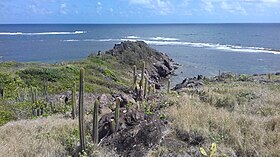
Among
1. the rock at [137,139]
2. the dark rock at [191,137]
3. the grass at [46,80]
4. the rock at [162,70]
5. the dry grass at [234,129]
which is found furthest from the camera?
the rock at [162,70]

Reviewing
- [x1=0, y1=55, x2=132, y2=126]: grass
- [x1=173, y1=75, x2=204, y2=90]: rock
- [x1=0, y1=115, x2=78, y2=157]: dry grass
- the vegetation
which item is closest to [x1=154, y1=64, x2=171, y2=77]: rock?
[x1=0, y1=55, x2=132, y2=126]: grass

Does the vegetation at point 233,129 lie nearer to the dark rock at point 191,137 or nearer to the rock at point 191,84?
the dark rock at point 191,137

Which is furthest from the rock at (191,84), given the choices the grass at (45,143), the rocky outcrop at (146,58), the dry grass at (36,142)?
the grass at (45,143)

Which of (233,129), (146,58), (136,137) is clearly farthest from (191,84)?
(136,137)

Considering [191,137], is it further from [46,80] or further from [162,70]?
[162,70]

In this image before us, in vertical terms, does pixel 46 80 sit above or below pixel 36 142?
below

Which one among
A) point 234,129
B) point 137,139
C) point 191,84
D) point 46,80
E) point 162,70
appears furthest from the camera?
point 162,70

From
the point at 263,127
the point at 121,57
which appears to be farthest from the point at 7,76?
the point at 263,127

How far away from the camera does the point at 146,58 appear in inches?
2218

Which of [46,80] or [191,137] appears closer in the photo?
[191,137]

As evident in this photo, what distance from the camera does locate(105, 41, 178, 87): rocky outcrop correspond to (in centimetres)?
5216

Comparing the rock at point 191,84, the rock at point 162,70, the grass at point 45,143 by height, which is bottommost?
the rock at point 162,70

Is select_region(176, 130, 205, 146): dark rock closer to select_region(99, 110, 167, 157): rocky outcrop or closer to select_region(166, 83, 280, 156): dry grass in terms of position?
select_region(166, 83, 280, 156): dry grass

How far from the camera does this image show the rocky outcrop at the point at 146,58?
171 feet
